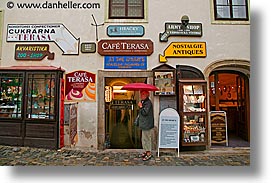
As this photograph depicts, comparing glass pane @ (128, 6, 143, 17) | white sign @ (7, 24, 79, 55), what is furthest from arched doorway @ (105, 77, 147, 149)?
glass pane @ (128, 6, 143, 17)

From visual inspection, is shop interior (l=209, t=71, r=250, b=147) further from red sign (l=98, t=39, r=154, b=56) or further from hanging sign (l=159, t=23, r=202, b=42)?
red sign (l=98, t=39, r=154, b=56)

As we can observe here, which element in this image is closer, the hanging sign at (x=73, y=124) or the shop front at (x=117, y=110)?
the hanging sign at (x=73, y=124)

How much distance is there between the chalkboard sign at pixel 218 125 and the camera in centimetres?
287

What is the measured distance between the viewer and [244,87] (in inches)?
109

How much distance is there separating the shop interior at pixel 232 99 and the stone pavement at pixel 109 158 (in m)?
0.39

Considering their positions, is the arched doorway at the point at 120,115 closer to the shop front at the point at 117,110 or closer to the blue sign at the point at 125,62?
the shop front at the point at 117,110

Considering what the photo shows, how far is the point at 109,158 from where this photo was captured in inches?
85.1

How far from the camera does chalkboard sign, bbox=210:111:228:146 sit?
287cm

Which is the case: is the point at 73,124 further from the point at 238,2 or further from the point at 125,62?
the point at 238,2

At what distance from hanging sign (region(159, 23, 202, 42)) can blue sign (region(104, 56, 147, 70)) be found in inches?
14.2

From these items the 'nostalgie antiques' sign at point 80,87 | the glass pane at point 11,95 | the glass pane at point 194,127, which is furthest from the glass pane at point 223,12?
the glass pane at point 11,95

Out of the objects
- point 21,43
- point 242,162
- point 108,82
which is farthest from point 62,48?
point 242,162

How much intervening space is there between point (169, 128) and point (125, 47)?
1.07 metres

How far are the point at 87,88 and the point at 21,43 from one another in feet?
2.72
